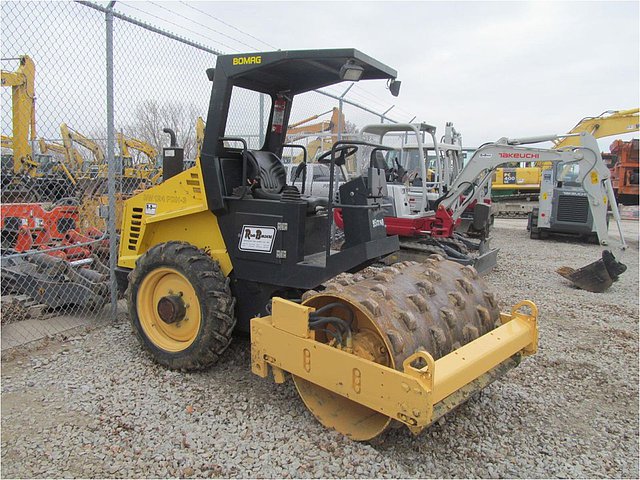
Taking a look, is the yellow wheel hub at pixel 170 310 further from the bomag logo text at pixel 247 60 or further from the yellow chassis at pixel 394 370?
the bomag logo text at pixel 247 60

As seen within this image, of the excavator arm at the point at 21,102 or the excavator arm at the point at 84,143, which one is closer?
the excavator arm at the point at 21,102

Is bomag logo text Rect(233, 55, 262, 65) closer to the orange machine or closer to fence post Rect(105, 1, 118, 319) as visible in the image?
fence post Rect(105, 1, 118, 319)

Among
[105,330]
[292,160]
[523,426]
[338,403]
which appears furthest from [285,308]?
[292,160]

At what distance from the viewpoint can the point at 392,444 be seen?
3119 mm

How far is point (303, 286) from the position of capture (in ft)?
12.1

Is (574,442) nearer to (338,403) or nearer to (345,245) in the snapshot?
(338,403)

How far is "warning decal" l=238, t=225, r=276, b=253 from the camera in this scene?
380cm

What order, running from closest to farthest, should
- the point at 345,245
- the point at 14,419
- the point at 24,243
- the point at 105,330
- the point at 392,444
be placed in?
the point at 392,444 → the point at 14,419 → the point at 345,245 → the point at 105,330 → the point at 24,243

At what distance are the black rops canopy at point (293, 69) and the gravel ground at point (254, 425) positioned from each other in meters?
2.32

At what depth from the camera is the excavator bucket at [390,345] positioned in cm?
264

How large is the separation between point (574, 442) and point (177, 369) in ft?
9.68

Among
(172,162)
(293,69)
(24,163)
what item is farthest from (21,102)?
(293,69)

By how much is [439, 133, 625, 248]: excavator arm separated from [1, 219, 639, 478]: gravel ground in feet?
13.7

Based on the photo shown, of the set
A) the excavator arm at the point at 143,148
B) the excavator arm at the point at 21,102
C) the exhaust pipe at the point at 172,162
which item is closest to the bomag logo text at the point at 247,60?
the exhaust pipe at the point at 172,162
